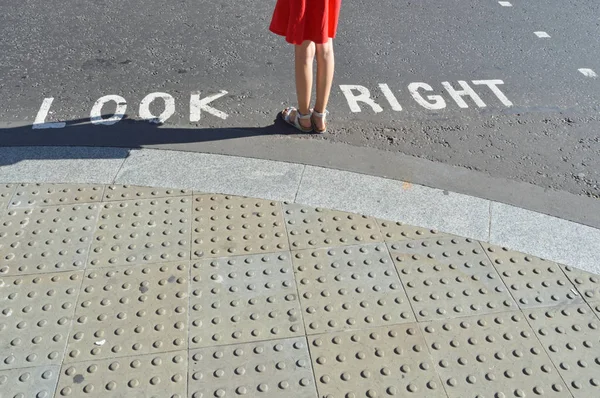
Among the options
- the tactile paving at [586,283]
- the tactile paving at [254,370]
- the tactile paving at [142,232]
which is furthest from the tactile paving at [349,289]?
the tactile paving at [586,283]

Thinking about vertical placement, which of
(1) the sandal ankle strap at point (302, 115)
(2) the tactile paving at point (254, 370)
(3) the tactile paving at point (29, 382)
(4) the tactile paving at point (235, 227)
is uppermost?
(2) the tactile paving at point (254, 370)

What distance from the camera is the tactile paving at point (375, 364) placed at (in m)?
3.01

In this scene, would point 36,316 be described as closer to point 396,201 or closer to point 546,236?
point 396,201

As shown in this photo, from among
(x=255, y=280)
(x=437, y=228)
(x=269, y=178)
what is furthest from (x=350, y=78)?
(x=255, y=280)

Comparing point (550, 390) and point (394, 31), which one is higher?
point (550, 390)

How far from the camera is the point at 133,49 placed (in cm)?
670

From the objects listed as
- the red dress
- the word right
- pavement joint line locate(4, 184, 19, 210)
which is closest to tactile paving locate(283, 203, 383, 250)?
the red dress

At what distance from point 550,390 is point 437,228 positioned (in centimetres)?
132

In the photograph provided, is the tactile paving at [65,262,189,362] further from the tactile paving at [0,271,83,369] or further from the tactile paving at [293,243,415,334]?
the tactile paving at [293,243,415,334]

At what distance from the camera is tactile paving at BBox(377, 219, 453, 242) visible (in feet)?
13.1

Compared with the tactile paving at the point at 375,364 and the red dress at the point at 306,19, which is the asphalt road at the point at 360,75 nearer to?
the red dress at the point at 306,19

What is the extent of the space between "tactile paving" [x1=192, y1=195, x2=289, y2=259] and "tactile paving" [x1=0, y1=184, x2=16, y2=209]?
50.1 inches

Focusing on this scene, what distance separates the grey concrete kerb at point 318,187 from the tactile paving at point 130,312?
0.96 metres

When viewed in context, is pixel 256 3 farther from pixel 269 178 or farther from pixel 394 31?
pixel 269 178
